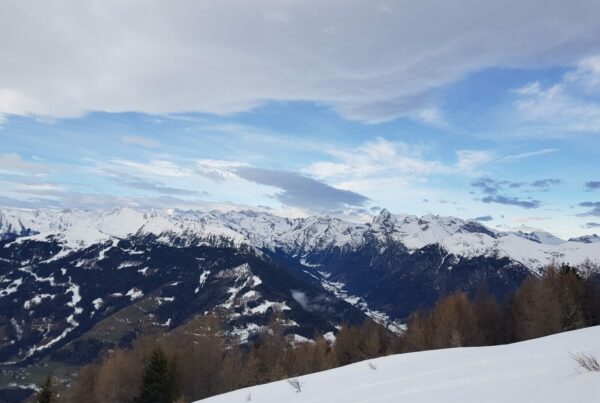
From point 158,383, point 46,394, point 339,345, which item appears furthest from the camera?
point 339,345

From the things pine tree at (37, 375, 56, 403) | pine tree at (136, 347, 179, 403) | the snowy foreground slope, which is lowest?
pine tree at (37, 375, 56, 403)

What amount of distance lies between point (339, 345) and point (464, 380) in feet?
257

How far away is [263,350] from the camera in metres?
88.9

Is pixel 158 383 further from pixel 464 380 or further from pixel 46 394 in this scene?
pixel 464 380

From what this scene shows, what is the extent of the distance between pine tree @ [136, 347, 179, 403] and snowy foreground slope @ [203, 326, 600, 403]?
3801cm

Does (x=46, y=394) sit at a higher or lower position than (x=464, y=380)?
lower

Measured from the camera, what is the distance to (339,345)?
281 feet

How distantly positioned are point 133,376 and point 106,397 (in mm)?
5177

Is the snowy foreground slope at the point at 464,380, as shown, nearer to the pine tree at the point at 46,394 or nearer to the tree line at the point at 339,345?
the tree line at the point at 339,345

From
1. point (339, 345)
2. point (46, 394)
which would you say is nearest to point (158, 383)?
point (46, 394)

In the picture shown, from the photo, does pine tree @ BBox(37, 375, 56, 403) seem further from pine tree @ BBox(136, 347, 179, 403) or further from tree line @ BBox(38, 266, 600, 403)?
pine tree @ BBox(136, 347, 179, 403)

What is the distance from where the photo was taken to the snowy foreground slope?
7957 millimetres

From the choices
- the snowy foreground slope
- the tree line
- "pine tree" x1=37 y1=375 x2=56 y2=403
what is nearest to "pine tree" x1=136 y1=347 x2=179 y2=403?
the tree line

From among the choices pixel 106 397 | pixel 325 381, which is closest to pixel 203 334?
pixel 106 397
